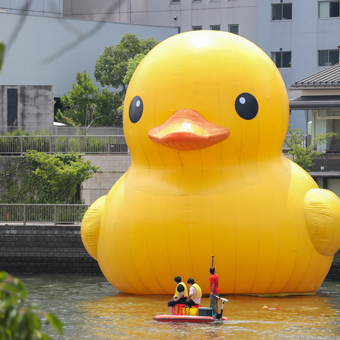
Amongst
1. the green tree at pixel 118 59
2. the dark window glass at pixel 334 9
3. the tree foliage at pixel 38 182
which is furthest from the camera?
the dark window glass at pixel 334 9

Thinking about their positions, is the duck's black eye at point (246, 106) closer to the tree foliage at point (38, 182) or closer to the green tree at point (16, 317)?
the green tree at point (16, 317)

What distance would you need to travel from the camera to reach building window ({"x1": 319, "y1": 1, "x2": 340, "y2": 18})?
4838cm

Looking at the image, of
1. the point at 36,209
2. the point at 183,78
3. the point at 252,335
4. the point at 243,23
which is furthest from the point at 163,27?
the point at 252,335

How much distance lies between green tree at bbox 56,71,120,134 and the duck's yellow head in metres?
27.7

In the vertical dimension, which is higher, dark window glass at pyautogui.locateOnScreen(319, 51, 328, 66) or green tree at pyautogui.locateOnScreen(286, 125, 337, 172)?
dark window glass at pyautogui.locateOnScreen(319, 51, 328, 66)

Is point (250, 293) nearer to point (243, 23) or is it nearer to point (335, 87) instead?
point (335, 87)

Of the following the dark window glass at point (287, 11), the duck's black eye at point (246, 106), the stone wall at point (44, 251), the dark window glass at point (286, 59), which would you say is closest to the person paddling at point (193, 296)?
the duck's black eye at point (246, 106)

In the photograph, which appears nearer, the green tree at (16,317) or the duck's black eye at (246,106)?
the green tree at (16,317)

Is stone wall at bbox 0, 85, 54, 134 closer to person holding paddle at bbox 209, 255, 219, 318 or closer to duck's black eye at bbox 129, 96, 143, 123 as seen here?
duck's black eye at bbox 129, 96, 143, 123

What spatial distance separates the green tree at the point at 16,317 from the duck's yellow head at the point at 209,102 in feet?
33.4

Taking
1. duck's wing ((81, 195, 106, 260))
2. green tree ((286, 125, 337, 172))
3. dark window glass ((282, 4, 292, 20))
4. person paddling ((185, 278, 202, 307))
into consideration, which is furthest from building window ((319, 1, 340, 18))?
person paddling ((185, 278, 202, 307))

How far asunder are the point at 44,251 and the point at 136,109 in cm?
850

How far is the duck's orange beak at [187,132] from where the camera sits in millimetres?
13961

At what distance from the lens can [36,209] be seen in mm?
23750
